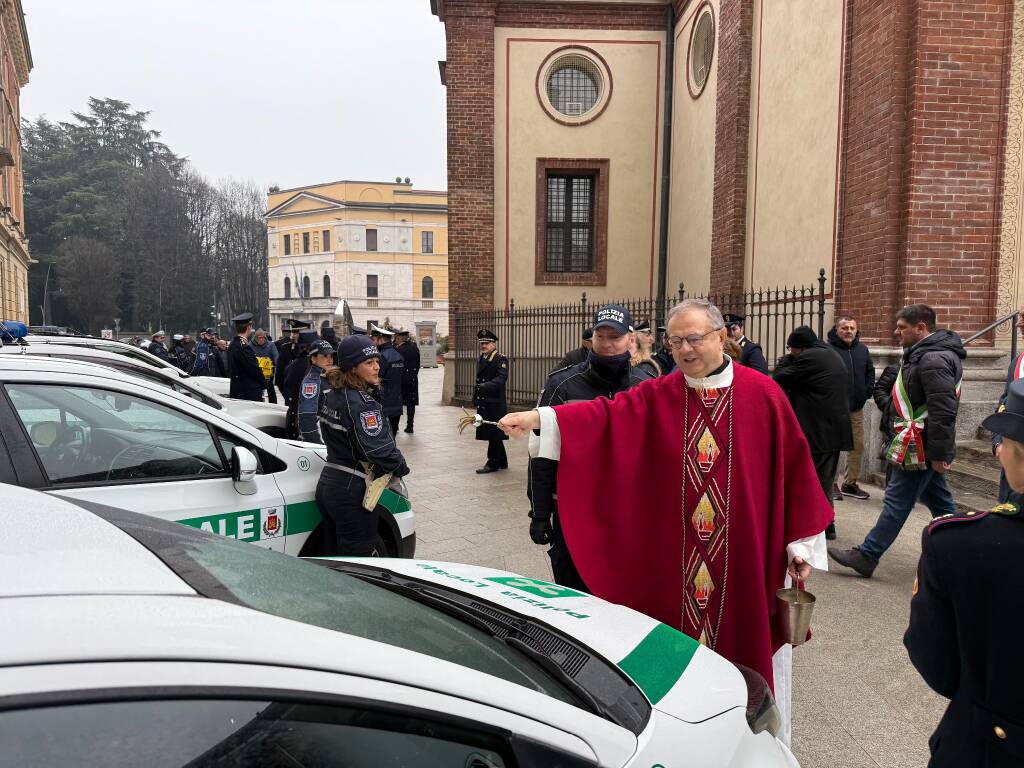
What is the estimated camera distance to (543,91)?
16359 mm

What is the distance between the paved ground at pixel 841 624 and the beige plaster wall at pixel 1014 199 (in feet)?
8.55

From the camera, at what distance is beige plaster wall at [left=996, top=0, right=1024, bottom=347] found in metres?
7.89

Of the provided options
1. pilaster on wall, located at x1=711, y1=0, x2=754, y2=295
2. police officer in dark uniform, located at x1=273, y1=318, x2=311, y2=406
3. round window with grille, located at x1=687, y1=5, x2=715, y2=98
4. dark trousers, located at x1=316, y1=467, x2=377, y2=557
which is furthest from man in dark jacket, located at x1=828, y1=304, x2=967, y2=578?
round window with grille, located at x1=687, y1=5, x2=715, y2=98

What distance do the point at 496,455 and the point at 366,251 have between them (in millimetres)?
61919

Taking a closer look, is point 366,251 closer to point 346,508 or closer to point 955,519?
point 346,508

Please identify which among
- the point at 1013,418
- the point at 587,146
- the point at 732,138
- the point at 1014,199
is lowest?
the point at 1013,418

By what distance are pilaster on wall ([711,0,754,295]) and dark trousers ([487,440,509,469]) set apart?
18.3 ft

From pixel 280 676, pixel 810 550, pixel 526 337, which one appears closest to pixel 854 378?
pixel 810 550

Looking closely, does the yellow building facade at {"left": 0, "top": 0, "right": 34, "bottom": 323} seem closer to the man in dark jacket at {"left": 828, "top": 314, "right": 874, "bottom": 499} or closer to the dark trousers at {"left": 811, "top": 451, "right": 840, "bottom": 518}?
the man in dark jacket at {"left": 828, "top": 314, "right": 874, "bottom": 499}

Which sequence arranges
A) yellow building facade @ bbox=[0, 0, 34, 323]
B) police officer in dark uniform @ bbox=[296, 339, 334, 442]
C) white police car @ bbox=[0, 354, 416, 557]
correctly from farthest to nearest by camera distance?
yellow building facade @ bbox=[0, 0, 34, 323], police officer in dark uniform @ bbox=[296, 339, 334, 442], white police car @ bbox=[0, 354, 416, 557]

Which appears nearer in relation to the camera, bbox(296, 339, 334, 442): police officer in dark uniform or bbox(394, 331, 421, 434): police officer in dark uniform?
bbox(296, 339, 334, 442): police officer in dark uniform

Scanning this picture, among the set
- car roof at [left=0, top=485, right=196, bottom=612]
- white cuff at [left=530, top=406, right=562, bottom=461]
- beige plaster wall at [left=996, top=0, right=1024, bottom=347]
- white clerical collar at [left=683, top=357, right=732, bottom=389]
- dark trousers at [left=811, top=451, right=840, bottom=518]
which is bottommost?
dark trousers at [left=811, top=451, right=840, bottom=518]

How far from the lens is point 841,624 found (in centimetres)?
449

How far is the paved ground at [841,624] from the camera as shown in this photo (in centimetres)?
327
